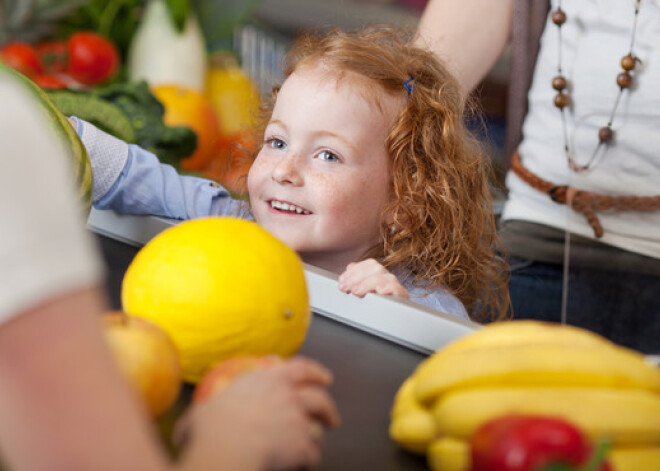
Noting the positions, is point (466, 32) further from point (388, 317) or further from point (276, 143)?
point (388, 317)

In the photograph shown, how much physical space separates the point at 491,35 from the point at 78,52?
148cm

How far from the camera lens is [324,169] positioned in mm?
1333

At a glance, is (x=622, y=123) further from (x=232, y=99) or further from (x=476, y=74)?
(x=232, y=99)

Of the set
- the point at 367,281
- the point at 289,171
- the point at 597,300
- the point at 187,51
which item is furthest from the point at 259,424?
the point at 187,51

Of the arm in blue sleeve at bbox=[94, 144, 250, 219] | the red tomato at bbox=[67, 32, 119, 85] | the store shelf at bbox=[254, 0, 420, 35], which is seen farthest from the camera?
the store shelf at bbox=[254, 0, 420, 35]

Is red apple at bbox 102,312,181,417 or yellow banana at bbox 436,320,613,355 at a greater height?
yellow banana at bbox 436,320,613,355

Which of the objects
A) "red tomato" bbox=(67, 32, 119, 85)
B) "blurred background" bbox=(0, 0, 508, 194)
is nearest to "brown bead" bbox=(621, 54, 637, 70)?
"blurred background" bbox=(0, 0, 508, 194)

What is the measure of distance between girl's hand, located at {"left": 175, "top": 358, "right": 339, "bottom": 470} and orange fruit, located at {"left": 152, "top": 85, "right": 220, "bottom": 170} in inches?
74.5

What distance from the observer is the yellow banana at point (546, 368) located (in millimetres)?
521

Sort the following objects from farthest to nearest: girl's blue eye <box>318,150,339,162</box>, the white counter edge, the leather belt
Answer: the leather belt < girl's blue eye <box>318,150,339,162</box> < the white counter edge

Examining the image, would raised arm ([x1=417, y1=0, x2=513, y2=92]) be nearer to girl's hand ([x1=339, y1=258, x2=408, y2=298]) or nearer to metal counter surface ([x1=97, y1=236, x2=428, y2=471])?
girl's hand ([x1=339, y1=258, x2=408, y2=298])

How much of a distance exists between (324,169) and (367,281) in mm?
Result: 424

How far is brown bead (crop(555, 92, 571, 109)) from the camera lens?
1.60 metres

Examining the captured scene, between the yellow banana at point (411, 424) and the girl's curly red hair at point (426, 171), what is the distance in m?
0.79
